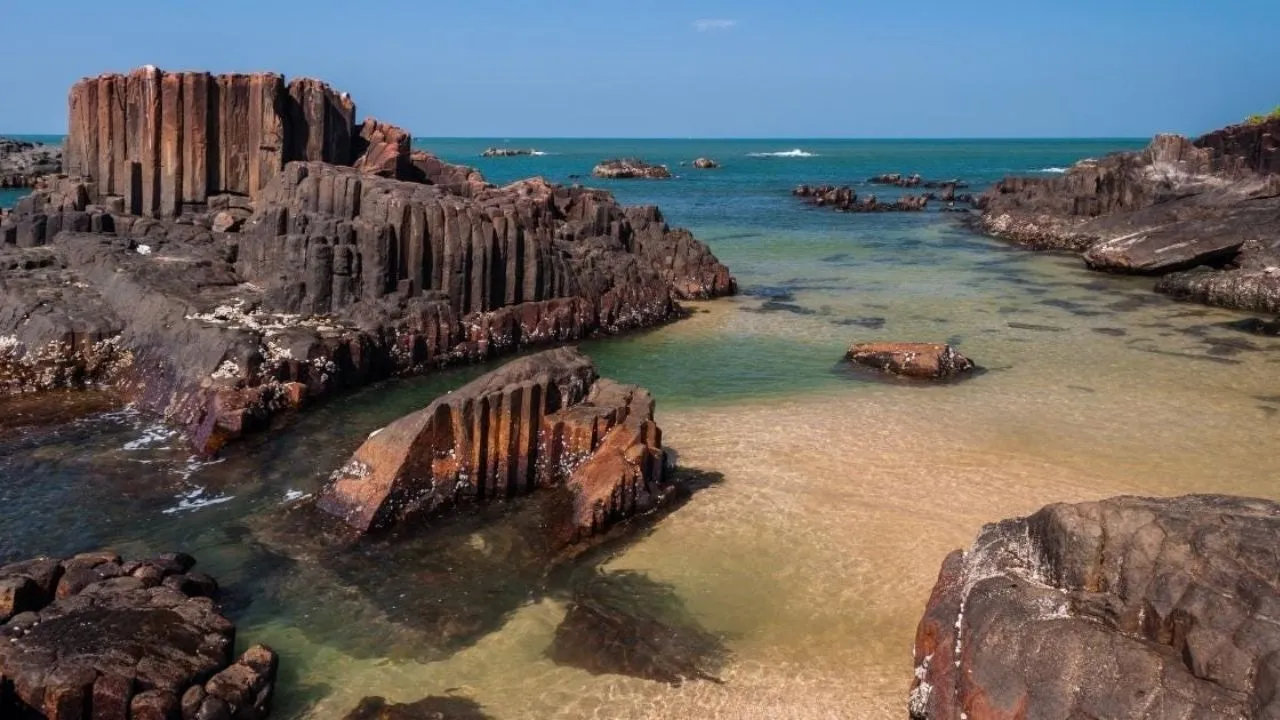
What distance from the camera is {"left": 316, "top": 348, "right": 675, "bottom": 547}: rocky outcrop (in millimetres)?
12508

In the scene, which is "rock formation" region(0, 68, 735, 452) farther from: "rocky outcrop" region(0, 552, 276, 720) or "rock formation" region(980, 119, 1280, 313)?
"rock formation" region(980, 119, 1280, 313)

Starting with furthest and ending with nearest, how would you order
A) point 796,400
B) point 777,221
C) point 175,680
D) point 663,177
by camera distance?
point 663,177, point 777,221, point 796,400, point 175,680

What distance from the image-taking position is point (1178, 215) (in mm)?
38000

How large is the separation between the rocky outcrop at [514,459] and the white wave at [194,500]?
5.18 ft

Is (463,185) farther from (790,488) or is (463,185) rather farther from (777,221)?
(777,221)

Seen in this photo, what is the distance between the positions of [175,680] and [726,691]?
191 inches

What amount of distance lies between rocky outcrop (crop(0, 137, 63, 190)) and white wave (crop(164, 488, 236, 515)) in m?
63.7

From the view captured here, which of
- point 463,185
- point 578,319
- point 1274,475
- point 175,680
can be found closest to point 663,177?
point 463,185

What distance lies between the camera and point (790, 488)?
14.1 metres

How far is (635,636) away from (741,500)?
413 centimetres

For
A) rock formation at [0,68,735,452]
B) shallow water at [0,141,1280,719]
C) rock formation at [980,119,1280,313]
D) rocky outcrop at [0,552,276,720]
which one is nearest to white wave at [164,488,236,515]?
shallow water at [0,141,1280,719]

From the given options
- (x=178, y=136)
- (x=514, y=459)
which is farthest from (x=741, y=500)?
(x=178, y=136)

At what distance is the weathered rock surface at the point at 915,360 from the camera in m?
20.4

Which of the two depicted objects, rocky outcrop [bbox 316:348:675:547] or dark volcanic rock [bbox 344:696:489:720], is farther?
rocky outcrop [bbox 316:348:675:547]
